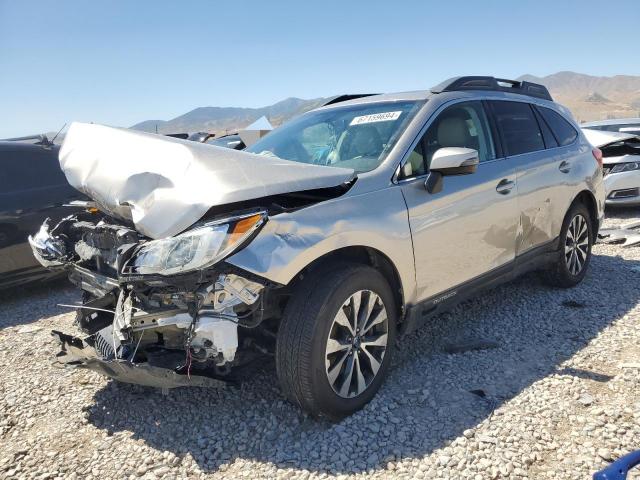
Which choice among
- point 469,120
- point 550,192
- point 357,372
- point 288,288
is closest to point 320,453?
point 357,372

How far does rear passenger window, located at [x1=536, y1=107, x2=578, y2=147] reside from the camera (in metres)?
4.64

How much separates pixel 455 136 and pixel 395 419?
6.38 feet

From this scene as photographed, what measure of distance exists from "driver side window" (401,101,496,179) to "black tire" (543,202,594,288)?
1331 mm

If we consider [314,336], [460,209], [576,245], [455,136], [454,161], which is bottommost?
[576,245]

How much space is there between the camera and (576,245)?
4859mm

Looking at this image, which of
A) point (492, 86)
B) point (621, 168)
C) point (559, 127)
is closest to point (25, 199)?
point (492, 86)

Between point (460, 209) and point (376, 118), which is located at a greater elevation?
point (376, 118)

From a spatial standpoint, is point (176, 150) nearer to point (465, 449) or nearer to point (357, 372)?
point (357, 372)

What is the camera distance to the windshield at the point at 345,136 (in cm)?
327

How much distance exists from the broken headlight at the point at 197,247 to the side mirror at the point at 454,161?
118cm

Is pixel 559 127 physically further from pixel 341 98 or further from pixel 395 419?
pixel 395 419

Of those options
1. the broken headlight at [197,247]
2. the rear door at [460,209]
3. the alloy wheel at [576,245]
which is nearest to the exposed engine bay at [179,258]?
the broken headlight at [197,247]

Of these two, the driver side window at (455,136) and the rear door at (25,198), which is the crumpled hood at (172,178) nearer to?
the driver side window at (455,136)

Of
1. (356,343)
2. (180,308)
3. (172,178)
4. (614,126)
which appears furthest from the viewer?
(614,126)
